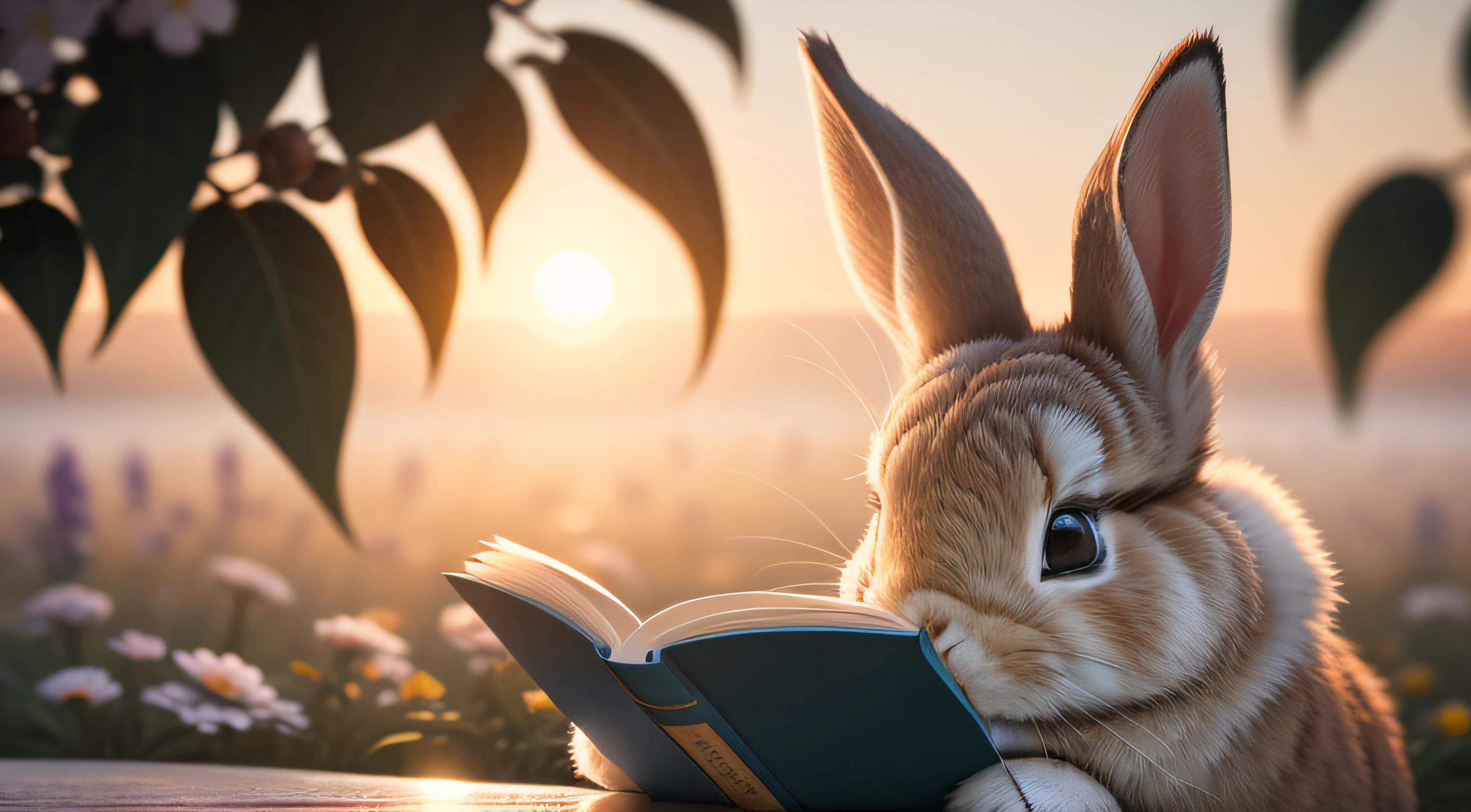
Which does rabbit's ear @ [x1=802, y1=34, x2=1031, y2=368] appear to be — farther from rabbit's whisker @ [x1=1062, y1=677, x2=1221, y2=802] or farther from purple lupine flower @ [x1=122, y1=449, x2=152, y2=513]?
purple lupine flower @ [x1=122, y1=449, x2=152, y2=513]

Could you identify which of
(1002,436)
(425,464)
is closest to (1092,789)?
(1002,436)

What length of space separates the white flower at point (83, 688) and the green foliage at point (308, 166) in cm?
46

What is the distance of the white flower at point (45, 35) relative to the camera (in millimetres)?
1283

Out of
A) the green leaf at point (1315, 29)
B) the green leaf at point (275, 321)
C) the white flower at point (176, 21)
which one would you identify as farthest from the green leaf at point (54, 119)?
the green leaf at point (1315, 29)

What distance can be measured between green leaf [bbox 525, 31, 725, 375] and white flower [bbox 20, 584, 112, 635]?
3.37ft

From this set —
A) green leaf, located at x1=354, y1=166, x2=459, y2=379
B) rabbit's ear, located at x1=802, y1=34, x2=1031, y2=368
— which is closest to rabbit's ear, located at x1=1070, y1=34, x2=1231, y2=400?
rabbit's ear, located at x1=802, y1=34, x2=1031, y2=368

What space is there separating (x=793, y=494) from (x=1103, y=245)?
2.33ft

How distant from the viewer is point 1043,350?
821mm

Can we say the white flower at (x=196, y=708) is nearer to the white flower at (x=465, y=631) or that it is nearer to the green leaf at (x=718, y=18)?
the white flower at (x=465, y=631)

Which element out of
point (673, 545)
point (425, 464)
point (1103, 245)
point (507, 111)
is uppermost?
point (507, 111)

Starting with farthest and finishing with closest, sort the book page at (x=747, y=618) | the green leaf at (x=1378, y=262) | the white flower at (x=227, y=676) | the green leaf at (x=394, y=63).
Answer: the white flower at (x=227, y=676)
the green leaf at (x=394, y=63)
the green leaf at (x=1378, y=262)
the book page at (x=747, y=618)

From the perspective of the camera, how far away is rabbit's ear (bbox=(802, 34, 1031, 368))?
0.91 metres

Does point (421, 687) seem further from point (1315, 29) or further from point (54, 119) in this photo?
point (1315, 29)

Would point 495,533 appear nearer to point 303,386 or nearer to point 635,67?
point 303,386
